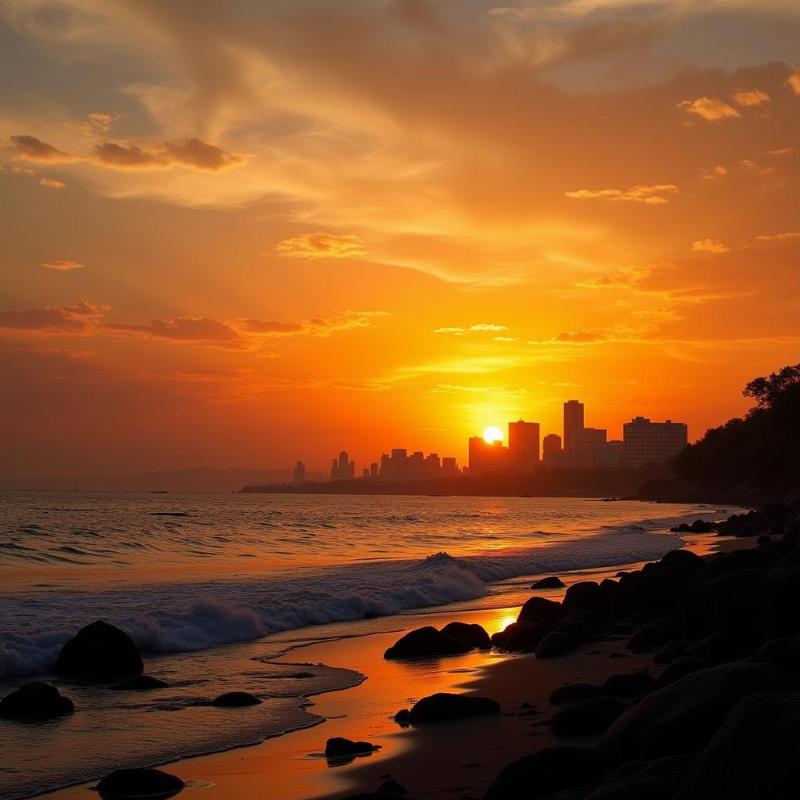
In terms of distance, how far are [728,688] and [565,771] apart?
1.16 metres

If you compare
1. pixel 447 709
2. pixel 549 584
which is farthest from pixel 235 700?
pixel 549 584

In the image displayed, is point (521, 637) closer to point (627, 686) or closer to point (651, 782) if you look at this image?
point (627, 686)

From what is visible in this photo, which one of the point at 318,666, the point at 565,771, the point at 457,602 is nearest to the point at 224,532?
the point at 457,602

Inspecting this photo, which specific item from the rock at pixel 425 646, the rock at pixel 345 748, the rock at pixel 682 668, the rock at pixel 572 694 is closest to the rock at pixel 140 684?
the rock at pixel 425 646

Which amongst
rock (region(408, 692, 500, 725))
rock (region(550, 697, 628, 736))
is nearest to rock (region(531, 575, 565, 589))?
rock (region(408, 692, 500, 725))

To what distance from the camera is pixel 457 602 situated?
74.2ft

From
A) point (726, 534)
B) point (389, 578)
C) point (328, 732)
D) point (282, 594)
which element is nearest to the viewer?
point (328, 732)

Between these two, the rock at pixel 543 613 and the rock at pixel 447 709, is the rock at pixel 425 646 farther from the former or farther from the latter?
the rock at pixel 447 709

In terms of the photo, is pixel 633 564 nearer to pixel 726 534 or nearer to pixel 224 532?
pixel 726 534

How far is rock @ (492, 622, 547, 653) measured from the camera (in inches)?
567

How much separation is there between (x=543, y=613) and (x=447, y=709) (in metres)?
7.58

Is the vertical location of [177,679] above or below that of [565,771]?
below

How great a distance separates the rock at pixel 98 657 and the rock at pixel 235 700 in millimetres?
2390

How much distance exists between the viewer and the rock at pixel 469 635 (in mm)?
14836
